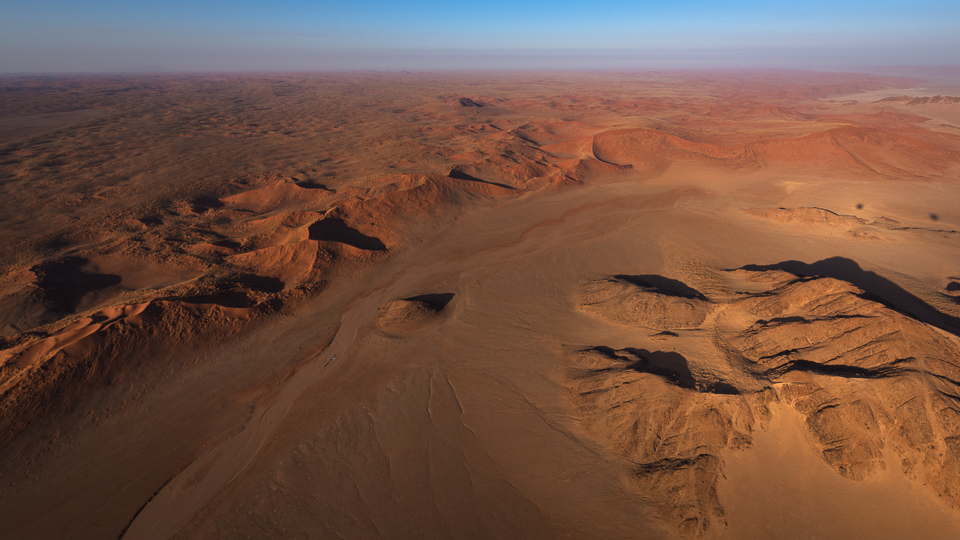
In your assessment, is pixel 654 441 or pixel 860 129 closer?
pixel 654 441

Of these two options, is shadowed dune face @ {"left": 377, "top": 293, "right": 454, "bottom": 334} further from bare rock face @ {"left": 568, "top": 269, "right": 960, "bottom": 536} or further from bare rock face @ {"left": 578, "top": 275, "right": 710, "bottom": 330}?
bare rock face @ {"left": 578, "top": 275, "right": 710, "bottom": 330}

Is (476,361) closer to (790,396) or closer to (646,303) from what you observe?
(646,303)

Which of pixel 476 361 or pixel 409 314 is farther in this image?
pixel 409 314

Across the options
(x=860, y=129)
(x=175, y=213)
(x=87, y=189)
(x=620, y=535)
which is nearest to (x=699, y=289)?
(x=620, y=535)

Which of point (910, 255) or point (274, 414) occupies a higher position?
point (910, 255)

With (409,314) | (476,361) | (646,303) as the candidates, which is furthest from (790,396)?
(409,314)

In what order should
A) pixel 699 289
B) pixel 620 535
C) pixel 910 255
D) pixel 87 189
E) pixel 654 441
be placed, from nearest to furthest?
pixel 620 535 → pixel 654 441 → pixel 699 289 → pixel 910 255 → pixel 87 189

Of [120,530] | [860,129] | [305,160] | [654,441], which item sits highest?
[860,129]

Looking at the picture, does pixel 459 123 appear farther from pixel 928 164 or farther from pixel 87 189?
pixel 928 164
